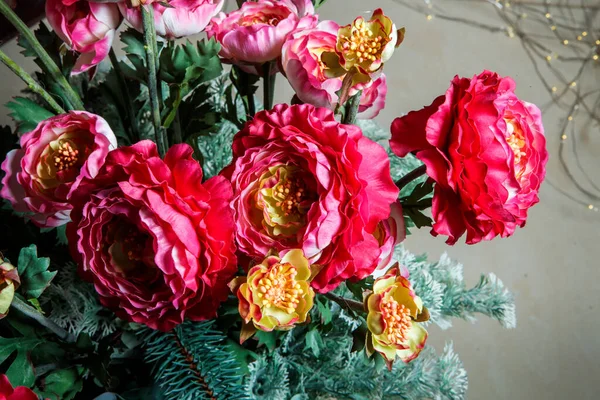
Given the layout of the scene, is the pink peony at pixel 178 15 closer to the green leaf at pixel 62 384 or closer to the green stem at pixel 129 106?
the green stem at pixel 129 106

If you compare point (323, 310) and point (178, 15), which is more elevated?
point (178, 15)

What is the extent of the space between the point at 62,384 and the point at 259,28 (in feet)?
0.76

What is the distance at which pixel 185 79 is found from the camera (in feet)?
1.01

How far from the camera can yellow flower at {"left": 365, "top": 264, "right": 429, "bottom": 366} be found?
273mm

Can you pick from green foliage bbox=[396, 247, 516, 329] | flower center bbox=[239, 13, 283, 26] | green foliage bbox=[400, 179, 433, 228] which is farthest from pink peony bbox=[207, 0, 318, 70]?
green foliage bbox=[396, 247, 516, 329]

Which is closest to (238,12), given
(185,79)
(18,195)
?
(185,79)

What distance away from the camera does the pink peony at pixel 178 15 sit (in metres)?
0.29

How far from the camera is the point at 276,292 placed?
9.5 inches

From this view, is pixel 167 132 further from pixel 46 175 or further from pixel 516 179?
pixel 516 179

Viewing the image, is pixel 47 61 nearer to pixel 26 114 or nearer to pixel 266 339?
pixel 26 114

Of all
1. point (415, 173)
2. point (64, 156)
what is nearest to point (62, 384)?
point (64, 156)

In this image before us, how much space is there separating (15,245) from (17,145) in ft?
0.25

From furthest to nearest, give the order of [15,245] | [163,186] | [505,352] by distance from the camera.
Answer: [505,352] → [15,245] → [163,186]

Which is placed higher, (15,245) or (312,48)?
(312,48)
